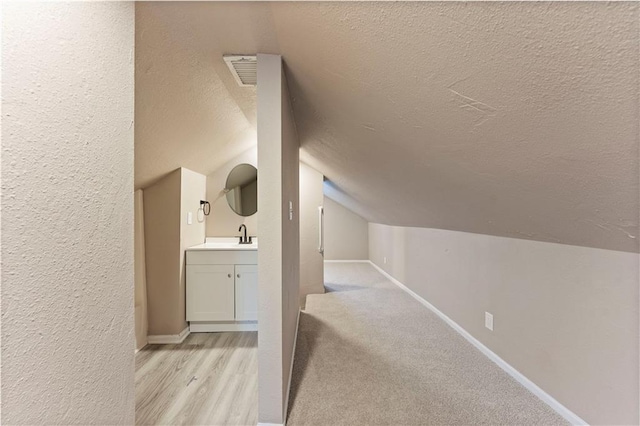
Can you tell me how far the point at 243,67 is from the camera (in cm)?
151

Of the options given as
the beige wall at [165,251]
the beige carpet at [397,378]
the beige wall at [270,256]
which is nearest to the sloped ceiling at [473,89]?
the beige wall at [270,256]

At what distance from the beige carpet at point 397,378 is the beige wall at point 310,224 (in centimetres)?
88

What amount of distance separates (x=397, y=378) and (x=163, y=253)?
7.10 feet

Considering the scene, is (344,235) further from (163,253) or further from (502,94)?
(502,94)

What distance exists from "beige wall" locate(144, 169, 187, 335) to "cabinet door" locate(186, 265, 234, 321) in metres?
0.13

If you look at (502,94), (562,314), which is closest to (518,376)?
(562,314)

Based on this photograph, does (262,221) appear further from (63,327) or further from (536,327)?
(536,327)

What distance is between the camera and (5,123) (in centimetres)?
48

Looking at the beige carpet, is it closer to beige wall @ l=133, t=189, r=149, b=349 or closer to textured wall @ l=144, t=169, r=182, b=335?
textured wall @ l=144, t=169, r=182, b=335

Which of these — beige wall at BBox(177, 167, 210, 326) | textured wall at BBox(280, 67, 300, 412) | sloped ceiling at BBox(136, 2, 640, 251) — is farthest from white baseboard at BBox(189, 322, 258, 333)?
sloped ceiling at BBox(136, 2, 640, 251)

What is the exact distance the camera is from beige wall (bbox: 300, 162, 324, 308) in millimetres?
4086

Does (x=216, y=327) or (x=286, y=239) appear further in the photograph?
(x=216, y=327)

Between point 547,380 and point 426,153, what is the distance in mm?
1517

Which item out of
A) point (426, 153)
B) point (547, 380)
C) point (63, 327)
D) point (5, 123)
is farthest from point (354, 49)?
point (547, 380)
